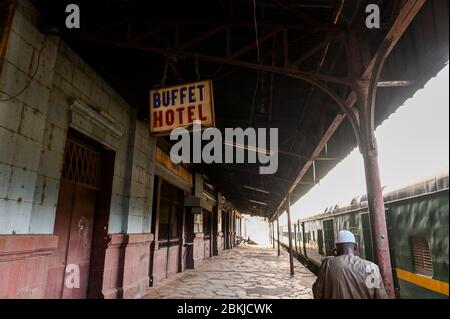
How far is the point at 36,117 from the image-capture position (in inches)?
145

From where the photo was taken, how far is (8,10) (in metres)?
3.30

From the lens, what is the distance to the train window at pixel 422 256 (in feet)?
14.5

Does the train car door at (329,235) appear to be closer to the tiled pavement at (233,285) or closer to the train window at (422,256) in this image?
the tiled pavement at (233,285)

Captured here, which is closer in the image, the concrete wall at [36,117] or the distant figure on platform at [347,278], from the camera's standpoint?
the distant figure on platform at [347,278]

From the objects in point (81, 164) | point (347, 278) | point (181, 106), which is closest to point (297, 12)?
point (181, 106)

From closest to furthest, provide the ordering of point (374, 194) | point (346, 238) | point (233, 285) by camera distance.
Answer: point (346, 238) → point (374, 194) → point (233, 285)

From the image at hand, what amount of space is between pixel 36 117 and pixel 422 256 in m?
5.96

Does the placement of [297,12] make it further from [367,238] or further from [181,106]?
[367,238]

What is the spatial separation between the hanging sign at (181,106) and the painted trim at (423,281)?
3878 mm

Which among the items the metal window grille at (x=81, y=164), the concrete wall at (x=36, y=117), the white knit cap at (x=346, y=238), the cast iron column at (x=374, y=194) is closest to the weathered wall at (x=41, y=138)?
the concrete wall at (x=36, y=117)

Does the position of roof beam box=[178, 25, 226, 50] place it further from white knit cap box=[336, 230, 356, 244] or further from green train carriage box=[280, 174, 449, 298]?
green train carriage box=[280, 174, 449, 298]

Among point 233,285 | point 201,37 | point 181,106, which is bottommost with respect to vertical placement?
point 233,285

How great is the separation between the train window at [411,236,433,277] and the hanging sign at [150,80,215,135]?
12.4ft
